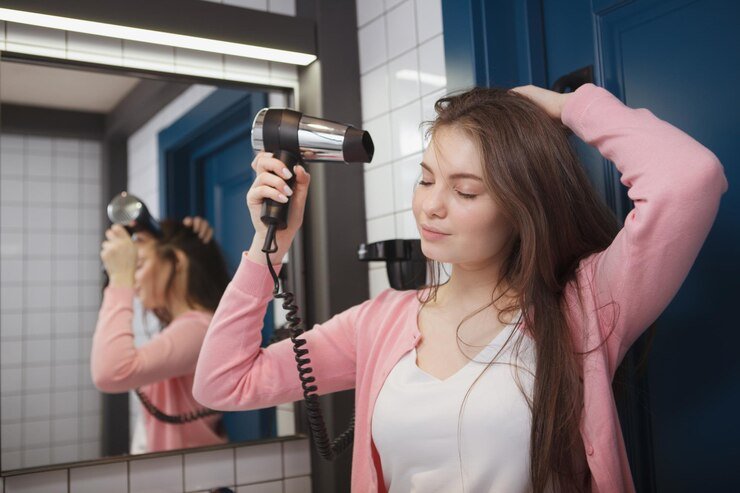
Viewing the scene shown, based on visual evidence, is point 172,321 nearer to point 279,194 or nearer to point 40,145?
point 40,145

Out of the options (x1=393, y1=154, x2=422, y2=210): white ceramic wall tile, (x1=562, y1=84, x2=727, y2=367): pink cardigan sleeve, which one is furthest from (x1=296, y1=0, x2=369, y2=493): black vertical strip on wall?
(x1=562, y1=84, x2=727, y2=367): pink cardigan sleeve

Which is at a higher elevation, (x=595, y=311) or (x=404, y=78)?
(x=404, y=78)

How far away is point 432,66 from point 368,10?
1.14 ft

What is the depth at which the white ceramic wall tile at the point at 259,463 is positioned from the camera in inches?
66.6

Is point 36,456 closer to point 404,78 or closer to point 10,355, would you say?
point 10,355

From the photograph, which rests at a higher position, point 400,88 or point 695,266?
point 400,88

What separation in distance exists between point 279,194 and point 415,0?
0.77 metres

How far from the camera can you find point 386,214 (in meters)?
1.79

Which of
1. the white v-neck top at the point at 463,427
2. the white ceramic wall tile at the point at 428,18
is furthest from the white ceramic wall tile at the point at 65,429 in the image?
the white ceramic wall tile at the point at 428,18

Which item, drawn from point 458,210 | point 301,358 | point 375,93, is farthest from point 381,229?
point 458,210

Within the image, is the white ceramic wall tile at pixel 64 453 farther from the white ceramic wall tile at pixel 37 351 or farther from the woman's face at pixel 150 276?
the woman's face at pixel 150 276

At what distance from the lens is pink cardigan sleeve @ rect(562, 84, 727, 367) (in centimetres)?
96

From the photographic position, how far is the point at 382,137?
5.91ft

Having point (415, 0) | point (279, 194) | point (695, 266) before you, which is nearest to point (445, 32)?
point (415, 0)
